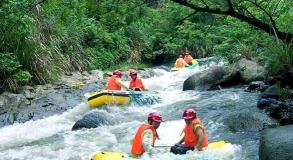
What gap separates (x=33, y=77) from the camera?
14.5 m

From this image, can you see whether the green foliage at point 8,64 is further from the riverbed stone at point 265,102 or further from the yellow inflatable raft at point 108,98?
the riverbed stone at point 265,102

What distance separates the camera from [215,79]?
592 inches

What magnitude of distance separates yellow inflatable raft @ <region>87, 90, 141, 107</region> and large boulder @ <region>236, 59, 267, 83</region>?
3910mm

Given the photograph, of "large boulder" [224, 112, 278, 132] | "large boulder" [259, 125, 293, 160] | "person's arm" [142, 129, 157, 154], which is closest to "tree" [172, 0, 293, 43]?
"large boulder" [224, 112, 278, 132]

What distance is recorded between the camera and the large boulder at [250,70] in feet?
47.3

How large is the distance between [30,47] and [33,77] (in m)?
0.90

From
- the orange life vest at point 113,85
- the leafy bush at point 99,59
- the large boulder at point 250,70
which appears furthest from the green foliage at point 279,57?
the leafy bush at point 99,59

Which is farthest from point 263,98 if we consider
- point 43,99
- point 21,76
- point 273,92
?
point 21,76

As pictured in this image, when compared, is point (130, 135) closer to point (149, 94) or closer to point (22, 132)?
point (22, 132)

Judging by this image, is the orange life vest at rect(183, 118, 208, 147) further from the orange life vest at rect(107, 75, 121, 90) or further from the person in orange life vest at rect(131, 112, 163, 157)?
the orange life vest at rect(107, 75, 121, 90)

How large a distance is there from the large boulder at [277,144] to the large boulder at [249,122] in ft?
7.86

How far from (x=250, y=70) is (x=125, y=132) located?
616cm

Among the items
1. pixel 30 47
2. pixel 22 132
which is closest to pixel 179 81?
pixel 30 47

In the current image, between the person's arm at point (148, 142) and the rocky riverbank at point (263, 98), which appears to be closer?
the rocky riverbank at point (263, 98)
